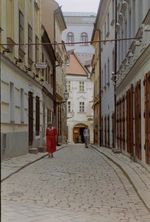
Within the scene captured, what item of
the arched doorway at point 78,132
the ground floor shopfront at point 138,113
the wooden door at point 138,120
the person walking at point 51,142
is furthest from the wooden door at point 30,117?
the arched doorway at point 78,132

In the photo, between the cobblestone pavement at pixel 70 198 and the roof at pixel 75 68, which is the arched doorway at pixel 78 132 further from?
the cobblestone pavement at pixel 70 198

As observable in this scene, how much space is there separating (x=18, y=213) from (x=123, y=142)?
1615cm

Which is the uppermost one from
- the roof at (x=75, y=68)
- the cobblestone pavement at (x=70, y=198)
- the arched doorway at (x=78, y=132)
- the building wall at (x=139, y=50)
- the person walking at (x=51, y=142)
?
the roof at (x=75, y=68)

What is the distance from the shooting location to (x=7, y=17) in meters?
19.9

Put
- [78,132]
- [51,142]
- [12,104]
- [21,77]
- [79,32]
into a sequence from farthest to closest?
[79,32]
[78,132]
[51,142]
[21,77]
[12,104]

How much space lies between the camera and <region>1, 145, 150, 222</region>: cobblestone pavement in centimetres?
817

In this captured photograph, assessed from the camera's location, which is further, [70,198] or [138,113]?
[138,113]

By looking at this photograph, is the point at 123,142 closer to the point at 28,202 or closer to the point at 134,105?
the point at 134,105

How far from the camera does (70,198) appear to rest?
10.1 m

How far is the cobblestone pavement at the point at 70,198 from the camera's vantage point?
8172mm

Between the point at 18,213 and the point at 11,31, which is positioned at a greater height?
the point at 11,31

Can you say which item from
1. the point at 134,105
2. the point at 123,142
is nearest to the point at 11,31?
the point at 134,105

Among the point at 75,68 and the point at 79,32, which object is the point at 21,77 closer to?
the point at 75,68

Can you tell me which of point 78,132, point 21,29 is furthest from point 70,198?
point 78,132
